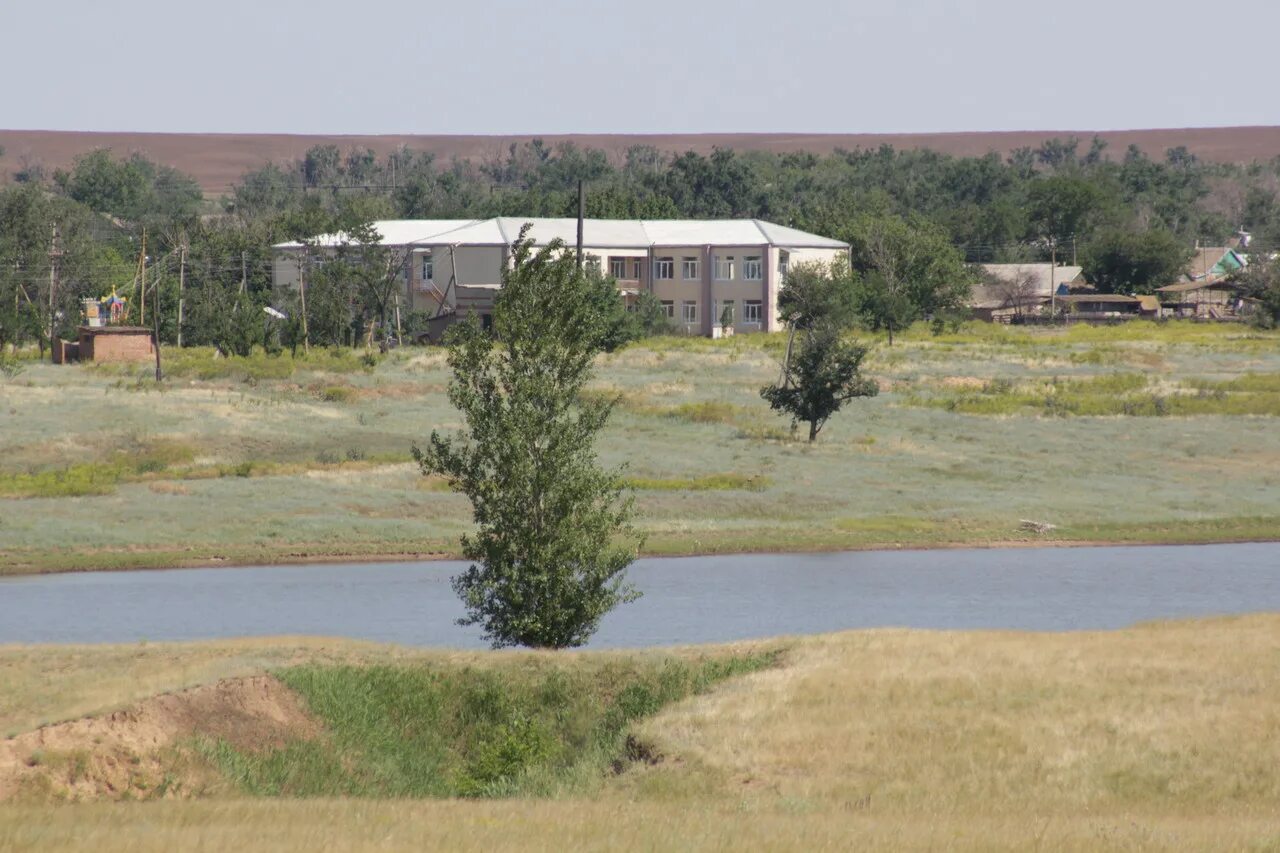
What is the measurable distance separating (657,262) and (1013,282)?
44.0 meters

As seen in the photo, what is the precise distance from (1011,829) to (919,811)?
236 cm

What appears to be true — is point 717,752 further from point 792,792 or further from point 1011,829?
point 1011,829

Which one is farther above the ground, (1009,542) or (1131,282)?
(1131,282)

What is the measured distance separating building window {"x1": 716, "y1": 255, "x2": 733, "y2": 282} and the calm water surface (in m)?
87.5

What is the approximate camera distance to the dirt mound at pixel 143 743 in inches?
883

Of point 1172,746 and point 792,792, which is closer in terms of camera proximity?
point 792,792

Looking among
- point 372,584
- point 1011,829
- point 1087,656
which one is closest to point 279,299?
point 372,584

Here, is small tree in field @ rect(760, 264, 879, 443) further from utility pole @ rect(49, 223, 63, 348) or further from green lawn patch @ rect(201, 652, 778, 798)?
utility pole @ rect(49, 223, 63, 348)

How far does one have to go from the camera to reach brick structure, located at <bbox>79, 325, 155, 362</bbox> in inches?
4119

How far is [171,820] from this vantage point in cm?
1919

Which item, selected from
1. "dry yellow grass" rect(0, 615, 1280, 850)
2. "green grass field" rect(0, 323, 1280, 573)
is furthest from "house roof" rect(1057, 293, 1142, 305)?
"dry yellow grass" rect(0, 615, 1280, 850)

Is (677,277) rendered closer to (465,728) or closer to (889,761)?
(465,728)

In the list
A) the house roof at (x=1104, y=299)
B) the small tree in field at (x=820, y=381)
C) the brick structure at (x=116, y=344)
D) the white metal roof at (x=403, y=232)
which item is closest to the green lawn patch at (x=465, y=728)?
the small tree in field at (x=820, y=381)

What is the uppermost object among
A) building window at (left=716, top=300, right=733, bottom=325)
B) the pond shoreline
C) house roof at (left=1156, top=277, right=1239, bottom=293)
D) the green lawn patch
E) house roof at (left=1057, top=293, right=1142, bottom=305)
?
house roof at (left=1156, top=277, right=1239, bottom=293)
